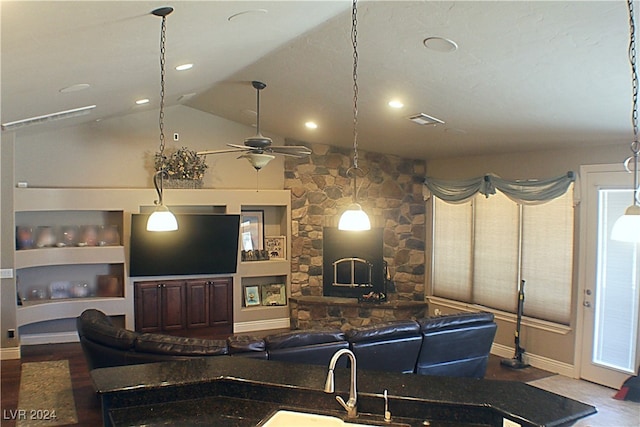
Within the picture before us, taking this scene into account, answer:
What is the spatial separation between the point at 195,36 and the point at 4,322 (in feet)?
15.2

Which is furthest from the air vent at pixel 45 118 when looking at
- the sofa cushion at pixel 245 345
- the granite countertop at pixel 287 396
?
the granite countertop at pixel 287 396

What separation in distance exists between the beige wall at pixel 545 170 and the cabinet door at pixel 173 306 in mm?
4568

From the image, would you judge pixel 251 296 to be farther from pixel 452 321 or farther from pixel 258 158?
pixel 452 321

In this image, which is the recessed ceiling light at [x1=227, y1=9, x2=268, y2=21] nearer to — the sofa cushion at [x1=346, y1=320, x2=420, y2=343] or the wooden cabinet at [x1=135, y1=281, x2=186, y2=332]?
the sofa cushion at [x1=346, y1=320, x2=420, y2=343]

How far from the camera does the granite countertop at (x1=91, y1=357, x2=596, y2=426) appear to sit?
2271 millimetres

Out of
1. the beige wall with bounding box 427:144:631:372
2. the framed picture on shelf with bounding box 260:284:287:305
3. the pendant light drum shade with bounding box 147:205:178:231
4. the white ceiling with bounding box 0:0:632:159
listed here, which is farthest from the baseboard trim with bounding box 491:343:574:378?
the pendant light drum shade with bounding box 147:205:178:231

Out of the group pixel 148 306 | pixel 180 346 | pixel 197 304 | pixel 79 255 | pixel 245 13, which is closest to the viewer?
pixel 245 13

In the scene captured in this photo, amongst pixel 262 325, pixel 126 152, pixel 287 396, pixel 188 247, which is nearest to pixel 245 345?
pixel 287 396

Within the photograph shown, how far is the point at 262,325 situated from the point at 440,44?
18.3ft

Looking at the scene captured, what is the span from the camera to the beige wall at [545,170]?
17.8 feet

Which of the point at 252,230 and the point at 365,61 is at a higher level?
the point at 365,61

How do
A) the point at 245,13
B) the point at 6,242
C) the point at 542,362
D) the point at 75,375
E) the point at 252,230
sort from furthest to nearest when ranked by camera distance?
the point at 252,230
the point at 542,362
the point at 6,242
the point at 75,375
the point at 245,13

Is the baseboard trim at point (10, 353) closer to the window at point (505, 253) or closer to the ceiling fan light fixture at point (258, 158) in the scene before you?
the ceiling fan light fixture at point (258, 158)

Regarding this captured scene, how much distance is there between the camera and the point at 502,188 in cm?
634
